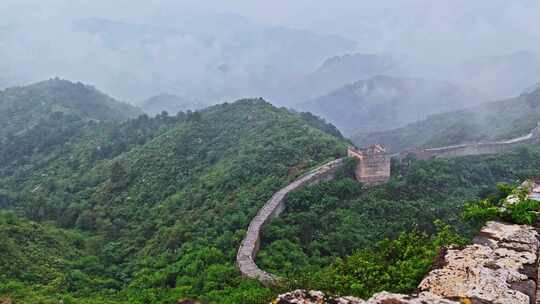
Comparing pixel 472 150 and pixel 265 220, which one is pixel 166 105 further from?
pixel 265 220

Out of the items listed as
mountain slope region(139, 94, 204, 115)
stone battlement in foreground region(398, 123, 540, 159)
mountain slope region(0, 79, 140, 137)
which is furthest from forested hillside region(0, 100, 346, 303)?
mountain slope region(139, 94, 204, 115)

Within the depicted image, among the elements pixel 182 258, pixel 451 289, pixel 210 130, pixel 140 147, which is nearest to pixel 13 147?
pixel 140 147

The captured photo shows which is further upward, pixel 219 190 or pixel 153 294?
pixel 219 190

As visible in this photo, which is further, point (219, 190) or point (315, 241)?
point (219, 190)

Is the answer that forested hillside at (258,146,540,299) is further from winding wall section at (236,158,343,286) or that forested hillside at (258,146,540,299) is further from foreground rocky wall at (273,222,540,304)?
foreground rocky wall at (273,222,540,304)

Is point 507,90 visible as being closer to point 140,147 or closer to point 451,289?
point 140,147

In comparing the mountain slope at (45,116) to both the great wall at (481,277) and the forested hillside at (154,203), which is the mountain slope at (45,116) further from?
the great wall at (481,277)
